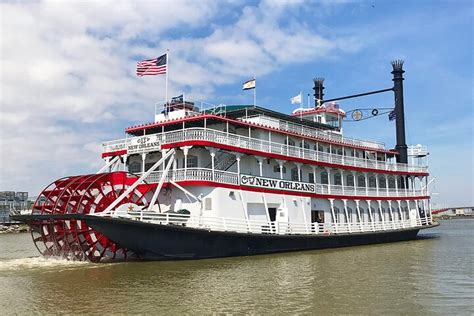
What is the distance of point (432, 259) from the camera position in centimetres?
1892

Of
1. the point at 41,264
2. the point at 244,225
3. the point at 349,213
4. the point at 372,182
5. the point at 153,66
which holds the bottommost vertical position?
the point at 41,264

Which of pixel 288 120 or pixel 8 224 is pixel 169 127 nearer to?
pixel 288 120

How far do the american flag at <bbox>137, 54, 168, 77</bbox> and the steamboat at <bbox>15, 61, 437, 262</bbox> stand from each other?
210 centimetres

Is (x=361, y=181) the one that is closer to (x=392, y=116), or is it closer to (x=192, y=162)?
Result: (x=392, y=116)

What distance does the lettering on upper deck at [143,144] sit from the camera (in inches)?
781

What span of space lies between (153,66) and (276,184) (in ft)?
23.9

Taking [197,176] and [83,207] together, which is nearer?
[197,176]

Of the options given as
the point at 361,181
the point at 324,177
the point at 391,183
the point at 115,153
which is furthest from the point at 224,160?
the point at 391,183

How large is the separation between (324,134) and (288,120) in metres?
2.38

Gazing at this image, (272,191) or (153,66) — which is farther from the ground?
A: (153,66)

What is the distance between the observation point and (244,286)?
41.6ft

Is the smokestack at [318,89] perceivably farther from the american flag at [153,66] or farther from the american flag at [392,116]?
the american flag at [153,66]

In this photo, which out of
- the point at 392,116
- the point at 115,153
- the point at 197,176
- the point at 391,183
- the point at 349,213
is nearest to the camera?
the point at 197,176

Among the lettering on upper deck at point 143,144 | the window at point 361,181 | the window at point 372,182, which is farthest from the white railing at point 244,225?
the window at point 372,182
